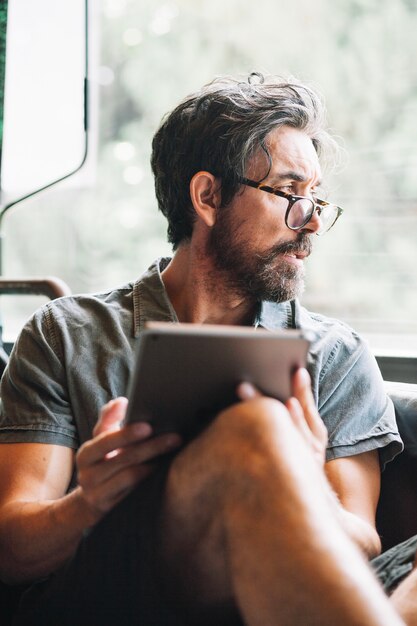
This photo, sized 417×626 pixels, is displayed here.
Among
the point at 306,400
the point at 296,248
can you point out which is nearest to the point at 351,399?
Answer: the point at 296,248

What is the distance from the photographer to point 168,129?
5.45 ft

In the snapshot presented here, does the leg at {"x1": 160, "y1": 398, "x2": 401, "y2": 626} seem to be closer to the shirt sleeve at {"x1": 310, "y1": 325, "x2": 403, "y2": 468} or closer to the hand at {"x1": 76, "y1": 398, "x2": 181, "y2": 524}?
the hand at {"x1": 76, "y1": 398, "x2": 181, "y2": 524}

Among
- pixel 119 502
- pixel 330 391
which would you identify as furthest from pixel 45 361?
pixel 330 391

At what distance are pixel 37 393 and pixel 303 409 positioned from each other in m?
0.55

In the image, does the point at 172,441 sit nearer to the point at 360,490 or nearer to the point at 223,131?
the point at 360,490

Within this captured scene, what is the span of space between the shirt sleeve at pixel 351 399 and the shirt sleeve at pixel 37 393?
0.49 metres

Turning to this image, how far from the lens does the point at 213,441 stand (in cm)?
90

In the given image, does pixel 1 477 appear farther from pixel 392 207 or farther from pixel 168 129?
pixel 392 207

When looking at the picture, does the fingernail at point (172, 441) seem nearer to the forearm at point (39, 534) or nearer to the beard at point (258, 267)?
the forearm at point (39, 534)

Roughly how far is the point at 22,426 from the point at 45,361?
135 mm

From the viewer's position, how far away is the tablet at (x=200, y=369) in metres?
0.85

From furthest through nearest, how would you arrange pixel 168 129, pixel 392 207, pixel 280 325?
pixel 392 207
pixel 168 129
pixel 280 325

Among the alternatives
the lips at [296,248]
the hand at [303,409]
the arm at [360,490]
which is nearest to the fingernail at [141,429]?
the hand at [303,409]

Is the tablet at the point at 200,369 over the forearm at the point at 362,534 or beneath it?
over
